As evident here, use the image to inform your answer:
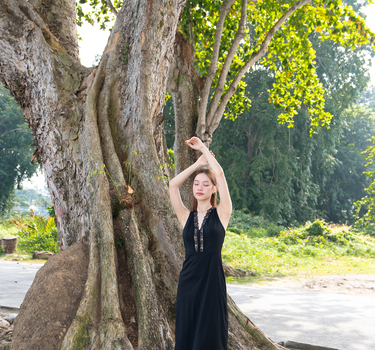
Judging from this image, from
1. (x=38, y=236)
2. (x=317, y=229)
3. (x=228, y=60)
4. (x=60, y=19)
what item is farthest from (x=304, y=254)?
(x=60, y=19)

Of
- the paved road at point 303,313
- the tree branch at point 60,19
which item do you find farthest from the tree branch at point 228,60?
the paved road at point 303,313

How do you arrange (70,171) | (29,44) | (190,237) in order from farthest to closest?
(29,44), (70,171), (190,237)

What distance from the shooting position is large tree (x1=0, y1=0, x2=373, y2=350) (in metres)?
2.76

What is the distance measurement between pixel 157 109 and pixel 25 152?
29.0 metres

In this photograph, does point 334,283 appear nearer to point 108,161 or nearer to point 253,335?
point 253,335

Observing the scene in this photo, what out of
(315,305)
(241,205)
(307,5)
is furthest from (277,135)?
(315,305)

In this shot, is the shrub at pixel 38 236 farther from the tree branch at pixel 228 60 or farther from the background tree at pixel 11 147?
the background tree at pixel 11 147

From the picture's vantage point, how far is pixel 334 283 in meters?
8.85

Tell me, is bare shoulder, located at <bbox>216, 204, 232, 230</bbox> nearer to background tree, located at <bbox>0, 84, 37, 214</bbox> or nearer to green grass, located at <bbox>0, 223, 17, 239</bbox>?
green grass, located at <bbox>0, 223, 17, 239</bbox>

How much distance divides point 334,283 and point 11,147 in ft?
95.0

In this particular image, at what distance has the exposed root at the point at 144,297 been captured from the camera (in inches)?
105

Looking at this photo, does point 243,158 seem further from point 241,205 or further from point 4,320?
point 4,320

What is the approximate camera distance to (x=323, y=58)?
24.9 m

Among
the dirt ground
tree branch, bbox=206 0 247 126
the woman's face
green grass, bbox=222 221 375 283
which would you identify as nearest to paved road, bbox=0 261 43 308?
the woman's face
